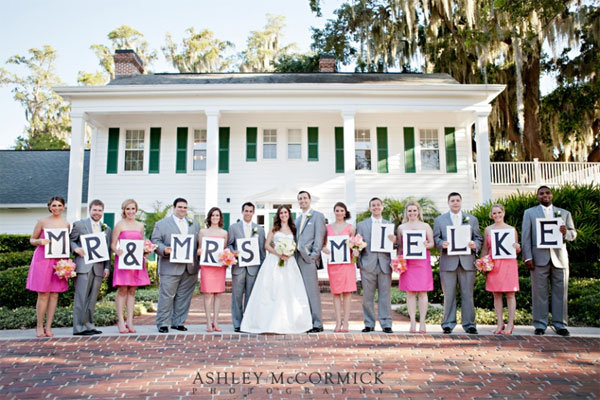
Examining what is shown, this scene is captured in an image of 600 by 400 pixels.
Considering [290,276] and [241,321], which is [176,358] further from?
[290,276]

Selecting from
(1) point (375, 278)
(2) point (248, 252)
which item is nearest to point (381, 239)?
(1) point (375, 278)

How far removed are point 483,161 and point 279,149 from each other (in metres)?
6.71

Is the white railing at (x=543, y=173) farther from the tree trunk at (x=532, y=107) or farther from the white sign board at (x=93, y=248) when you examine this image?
the white sign board at (x=93, y=248)

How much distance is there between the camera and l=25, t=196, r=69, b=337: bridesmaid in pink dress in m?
6.23

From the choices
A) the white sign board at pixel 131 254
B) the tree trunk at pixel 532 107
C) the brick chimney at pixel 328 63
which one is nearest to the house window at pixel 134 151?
the brick chimney at pixel 328 63

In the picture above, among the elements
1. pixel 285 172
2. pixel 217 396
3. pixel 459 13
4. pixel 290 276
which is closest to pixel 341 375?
pixel 217 396

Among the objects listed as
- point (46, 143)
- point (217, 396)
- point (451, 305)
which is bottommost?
point (217, 396)

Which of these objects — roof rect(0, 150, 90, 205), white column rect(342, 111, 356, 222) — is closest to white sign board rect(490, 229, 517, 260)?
white column rect(342, 111, 356, 222)

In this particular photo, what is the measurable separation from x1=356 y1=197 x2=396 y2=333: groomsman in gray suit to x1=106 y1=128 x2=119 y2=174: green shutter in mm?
12195

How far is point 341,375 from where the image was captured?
442 centimetres

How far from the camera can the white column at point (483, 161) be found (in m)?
14.6

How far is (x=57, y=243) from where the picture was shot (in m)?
6.29

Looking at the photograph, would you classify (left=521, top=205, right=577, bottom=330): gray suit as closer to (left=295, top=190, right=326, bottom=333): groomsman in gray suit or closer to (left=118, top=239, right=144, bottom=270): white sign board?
(left=295, top=190, right=326, bottom=333): groomsman in gray suit

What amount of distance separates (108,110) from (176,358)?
12043mm
